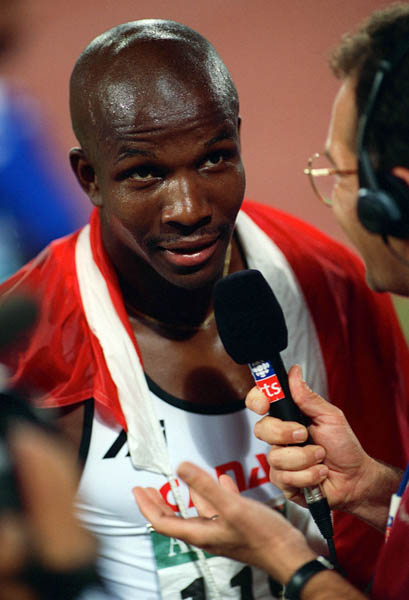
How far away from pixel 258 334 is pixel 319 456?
19 centimetres

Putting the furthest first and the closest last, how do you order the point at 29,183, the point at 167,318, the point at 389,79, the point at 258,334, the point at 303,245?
the point at 29,183, the point at 303,245, the point at 167,318, the point at 258,334, the point at 389,79

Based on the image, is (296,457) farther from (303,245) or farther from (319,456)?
(303,245)

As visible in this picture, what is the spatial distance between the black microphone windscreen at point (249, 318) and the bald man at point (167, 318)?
0.52 ft

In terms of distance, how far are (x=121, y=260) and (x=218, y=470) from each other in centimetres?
39

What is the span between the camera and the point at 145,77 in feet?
3.24

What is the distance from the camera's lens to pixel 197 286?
1.05m

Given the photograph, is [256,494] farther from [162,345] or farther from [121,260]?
[121,260]

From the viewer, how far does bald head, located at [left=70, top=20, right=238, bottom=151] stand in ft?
3.22

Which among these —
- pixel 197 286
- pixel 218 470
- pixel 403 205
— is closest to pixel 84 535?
pixel 218 470

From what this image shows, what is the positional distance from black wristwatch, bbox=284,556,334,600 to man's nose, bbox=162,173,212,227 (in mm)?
483

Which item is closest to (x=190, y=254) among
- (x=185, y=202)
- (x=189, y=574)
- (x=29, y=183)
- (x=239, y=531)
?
(x=185, y=202)

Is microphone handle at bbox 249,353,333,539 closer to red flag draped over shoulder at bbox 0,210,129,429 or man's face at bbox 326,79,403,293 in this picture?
man's face at bbox 326,79,403,293

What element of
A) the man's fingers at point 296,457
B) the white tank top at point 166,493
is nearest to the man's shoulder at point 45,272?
the white tank top at point 166,493

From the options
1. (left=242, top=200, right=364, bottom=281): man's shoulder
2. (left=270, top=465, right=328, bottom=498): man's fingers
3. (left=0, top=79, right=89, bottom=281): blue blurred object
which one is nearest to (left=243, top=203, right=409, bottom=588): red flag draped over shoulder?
(left=242, top=200, right=364, bottom=281): man's shoulder
